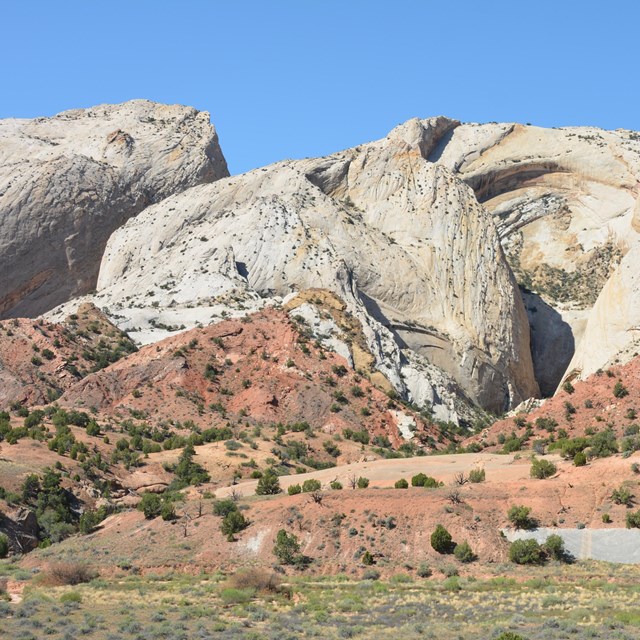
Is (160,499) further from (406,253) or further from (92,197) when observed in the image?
(92,197)

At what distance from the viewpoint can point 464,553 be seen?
45875 mm

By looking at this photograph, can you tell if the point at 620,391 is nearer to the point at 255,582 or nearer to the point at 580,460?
the point at 580,460

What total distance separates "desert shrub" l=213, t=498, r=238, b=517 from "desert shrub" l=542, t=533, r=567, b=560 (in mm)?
12752

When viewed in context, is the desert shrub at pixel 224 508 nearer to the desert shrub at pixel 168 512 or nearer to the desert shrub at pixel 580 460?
the desert shrub at pixel 168 512

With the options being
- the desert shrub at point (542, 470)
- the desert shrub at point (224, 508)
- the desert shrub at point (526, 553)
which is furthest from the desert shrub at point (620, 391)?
the desert shrub at point (224, 508)

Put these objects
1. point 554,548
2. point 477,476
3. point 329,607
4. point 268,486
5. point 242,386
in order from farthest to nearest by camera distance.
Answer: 1. point 242,386
2. point 268,486
3. point 477,476
4. point 554,548
5. point 329,607

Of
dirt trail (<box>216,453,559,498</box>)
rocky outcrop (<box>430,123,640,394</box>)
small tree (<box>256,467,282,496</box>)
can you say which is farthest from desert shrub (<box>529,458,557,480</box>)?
rocky outcrop (<box>430,123,640,394</box>)

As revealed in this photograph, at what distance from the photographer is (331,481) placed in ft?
187

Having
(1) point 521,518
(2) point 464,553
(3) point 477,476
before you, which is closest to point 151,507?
(3) point 477,476

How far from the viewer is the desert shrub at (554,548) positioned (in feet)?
149

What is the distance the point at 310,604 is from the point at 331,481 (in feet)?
58.8

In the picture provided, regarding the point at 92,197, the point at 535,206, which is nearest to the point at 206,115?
the point at 92,197

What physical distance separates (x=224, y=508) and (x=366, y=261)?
187ft

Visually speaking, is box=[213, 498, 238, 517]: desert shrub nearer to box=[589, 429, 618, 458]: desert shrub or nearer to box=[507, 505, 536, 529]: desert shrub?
box=[507, 505, 536, 529]: desert shrub
